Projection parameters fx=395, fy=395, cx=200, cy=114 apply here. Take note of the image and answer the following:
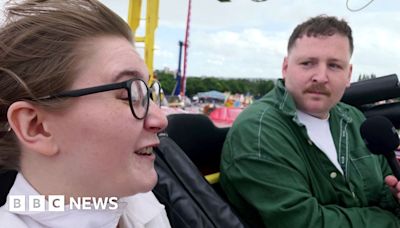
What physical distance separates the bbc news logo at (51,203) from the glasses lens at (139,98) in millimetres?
220

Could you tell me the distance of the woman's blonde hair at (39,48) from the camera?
87 centimetres

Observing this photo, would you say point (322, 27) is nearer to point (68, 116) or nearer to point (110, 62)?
point (110, 62)

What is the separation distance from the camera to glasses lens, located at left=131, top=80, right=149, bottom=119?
2.95 ft

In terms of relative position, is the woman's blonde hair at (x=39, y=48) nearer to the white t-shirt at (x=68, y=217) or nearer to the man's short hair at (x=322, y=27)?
the white t-shirt at (x=68, y=217)

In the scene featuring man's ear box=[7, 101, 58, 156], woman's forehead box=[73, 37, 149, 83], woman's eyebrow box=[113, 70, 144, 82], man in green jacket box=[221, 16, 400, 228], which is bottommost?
man in green jacket box=[221, 16, 400, 228]

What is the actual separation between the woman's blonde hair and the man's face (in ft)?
3.85

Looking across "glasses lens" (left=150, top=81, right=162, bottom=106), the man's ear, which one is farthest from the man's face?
the man's ear

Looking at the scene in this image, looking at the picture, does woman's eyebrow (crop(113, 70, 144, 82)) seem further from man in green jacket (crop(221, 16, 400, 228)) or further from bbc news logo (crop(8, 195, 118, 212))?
man in green jacket (crop(221, 16, 400, 228))

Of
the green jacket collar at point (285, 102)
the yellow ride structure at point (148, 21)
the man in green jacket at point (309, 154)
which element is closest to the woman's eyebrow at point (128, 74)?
the man in green jacket at point (309, 154)

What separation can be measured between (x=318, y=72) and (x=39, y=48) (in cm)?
132

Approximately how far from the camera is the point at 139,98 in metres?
0.92

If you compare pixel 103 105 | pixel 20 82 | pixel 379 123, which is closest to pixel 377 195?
pixel 379 123

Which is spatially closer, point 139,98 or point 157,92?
point 139,98

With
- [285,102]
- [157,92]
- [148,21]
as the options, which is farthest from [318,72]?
[148,21]
